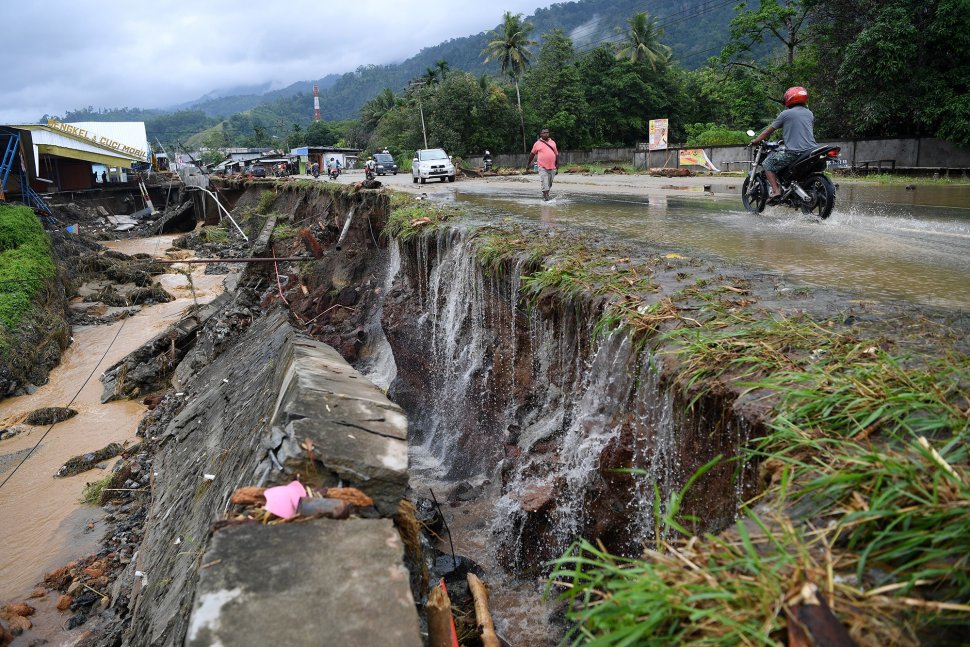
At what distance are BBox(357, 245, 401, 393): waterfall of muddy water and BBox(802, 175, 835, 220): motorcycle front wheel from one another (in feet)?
22.1

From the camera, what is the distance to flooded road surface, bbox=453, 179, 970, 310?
5570 millimetres

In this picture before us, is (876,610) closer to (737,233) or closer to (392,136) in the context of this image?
(737,233)

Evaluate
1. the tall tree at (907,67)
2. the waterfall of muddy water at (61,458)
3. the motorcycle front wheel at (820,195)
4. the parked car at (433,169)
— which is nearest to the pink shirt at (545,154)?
the motorcycle front wheel at (820,195)

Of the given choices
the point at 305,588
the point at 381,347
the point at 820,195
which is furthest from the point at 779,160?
the point at 305,588

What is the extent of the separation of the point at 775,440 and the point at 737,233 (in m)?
6.24

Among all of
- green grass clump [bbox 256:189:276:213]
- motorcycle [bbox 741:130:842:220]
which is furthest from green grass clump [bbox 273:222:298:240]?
motorcycle [bbox 741:130:842:220]

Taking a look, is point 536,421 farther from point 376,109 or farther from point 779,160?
point 376,109

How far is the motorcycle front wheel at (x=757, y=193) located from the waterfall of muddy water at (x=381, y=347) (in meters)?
6.07

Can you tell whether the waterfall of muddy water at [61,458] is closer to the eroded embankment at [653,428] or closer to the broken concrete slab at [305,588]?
the eroded embankment at [653,428]

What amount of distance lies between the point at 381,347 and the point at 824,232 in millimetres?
7815

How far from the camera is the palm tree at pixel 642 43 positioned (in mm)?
52250

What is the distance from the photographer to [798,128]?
29.9 feet

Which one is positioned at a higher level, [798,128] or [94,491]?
[798,128]

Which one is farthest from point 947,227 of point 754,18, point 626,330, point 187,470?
point 754,18
